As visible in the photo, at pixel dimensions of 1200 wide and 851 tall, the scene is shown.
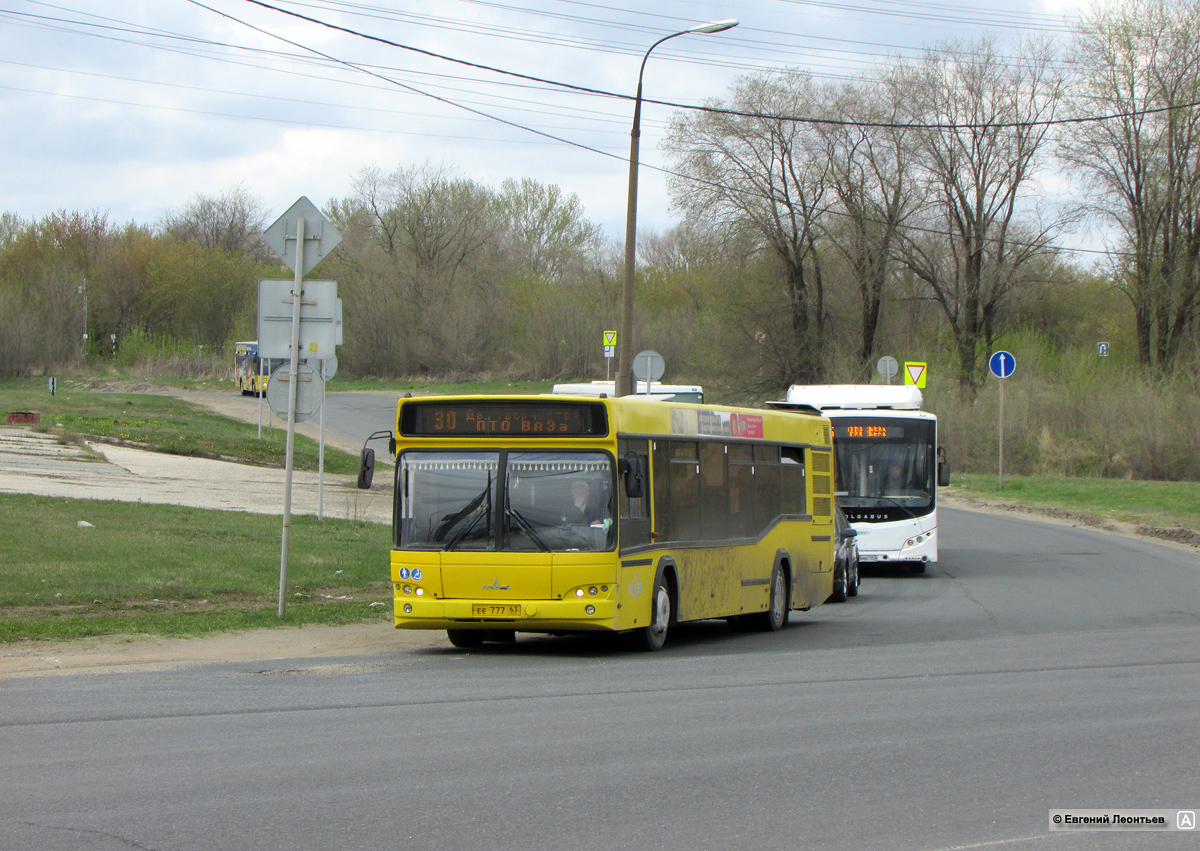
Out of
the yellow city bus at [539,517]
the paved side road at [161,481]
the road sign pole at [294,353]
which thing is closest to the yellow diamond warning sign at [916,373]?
the paved side road at [161,481]

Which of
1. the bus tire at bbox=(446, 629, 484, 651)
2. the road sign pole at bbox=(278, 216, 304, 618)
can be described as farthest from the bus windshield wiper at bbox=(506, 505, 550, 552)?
the road sign pole at bbox=(278, 216, 304, 618)

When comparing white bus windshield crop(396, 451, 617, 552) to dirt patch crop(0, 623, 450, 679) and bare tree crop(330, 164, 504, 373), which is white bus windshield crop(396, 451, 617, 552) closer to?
dirt patch crop(0, 623, 450, 679)

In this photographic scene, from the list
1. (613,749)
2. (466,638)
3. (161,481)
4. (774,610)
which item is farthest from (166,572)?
(161,481)

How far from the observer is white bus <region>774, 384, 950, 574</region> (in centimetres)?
2173

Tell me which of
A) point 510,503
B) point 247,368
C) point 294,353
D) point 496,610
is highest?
point 247,368

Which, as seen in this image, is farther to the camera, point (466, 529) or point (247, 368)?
point (247, 368)

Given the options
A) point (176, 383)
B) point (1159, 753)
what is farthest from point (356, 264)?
point (1159, 753)

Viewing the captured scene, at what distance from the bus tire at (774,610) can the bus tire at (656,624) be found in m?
2.67

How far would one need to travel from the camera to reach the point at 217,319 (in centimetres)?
8081

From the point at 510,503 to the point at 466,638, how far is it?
6.18ft

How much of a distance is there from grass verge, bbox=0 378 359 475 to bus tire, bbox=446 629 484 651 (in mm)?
16953

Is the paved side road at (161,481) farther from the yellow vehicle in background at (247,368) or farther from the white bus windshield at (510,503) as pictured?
the yellow vehicle in background at (247,368)

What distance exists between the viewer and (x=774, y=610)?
15117 millimetres

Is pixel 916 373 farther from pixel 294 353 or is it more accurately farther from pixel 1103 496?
pixel 294 353
